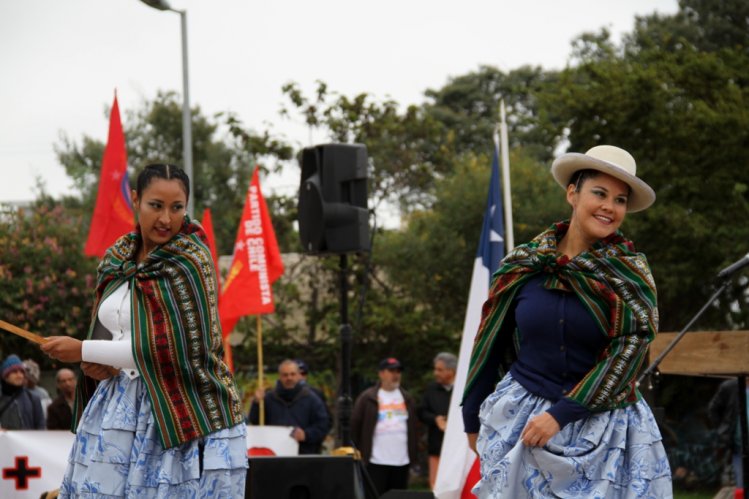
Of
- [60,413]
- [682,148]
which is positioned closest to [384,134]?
[682,148]

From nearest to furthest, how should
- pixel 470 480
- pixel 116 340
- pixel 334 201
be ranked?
1. pixel 116 340
2. pixel 470 480
3. pixel 334 201

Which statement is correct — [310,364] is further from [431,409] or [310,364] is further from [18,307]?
[431,409]

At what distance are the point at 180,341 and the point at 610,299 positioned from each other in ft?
5.67

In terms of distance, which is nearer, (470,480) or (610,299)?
(610,299)

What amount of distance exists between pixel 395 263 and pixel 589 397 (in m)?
17.9

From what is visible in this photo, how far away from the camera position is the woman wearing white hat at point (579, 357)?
4.61m

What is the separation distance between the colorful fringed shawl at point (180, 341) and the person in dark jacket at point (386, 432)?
817 centimetres

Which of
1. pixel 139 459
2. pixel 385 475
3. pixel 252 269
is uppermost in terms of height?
pixel 252 269

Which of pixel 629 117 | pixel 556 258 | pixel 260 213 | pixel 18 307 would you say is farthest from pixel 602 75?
pixel 556 258

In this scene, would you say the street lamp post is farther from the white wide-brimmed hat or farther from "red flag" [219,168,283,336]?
the white wide-brimmed hat

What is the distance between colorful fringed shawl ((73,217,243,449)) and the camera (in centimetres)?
502

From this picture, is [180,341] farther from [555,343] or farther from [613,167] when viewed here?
[613,167]

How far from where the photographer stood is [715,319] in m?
19.8

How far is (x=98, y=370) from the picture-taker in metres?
5.21
